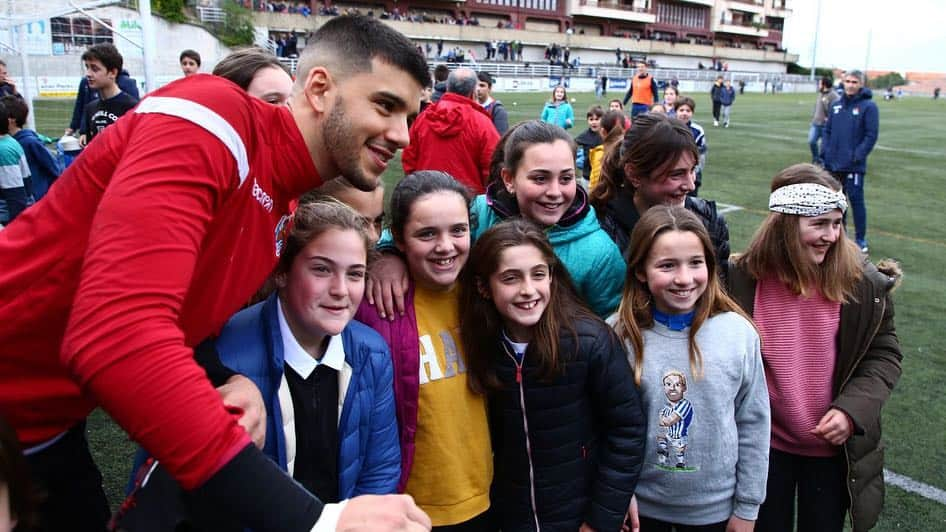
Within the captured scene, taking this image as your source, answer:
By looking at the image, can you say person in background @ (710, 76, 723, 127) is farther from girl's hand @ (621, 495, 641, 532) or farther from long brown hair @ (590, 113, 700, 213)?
girl's hand @ (621, 495, 641, 532)

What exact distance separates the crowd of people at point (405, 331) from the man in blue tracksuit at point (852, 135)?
25.0 feet

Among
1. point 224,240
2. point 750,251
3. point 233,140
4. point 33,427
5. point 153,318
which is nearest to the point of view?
point 153,318

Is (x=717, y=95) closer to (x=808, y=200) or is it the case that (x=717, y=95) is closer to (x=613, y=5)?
(x=808, y=200)

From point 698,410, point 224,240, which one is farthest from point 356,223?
point 698,410

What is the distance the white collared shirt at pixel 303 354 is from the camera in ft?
6.30

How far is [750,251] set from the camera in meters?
2.77

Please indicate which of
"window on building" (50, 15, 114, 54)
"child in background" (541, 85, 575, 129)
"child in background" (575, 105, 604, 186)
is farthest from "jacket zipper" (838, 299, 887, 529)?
"window on building" (50, 15, 114, 54)

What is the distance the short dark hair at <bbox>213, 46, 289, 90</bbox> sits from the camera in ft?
10.6

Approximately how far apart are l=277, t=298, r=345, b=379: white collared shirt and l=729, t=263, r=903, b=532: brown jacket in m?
1.65

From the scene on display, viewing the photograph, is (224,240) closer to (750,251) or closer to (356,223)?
(356,223)

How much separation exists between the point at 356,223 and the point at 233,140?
0.82 metres

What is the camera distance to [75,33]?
18891mm

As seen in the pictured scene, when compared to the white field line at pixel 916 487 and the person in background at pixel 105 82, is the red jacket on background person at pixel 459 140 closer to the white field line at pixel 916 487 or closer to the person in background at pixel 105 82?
the person in background at pixel 105 82

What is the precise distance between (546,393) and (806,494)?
1.24m
